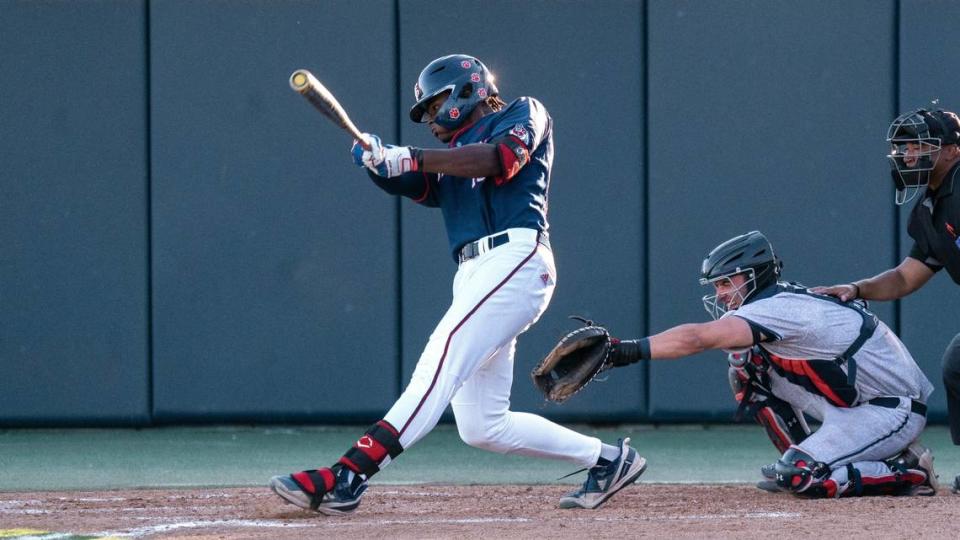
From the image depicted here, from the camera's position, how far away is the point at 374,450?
435 cm

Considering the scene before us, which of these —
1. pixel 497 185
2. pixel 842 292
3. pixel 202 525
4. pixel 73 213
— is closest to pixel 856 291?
pixel 842 292

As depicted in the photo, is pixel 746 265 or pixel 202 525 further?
pixel 746 265

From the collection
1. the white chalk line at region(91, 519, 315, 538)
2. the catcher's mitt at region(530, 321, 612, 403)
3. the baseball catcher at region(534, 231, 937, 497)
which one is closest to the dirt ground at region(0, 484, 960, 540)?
the white chalk line at region(91, 519, 315, 538)

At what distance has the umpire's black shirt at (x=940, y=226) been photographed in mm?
5145

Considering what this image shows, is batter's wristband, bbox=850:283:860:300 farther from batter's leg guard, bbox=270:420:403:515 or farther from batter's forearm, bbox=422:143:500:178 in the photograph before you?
batter's leg guard, bbox=270:420:403:515

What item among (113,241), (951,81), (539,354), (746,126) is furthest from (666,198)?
(113,241)

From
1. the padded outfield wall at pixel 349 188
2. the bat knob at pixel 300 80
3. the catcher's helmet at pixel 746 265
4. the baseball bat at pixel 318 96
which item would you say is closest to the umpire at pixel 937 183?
the catcher's helmet at pixel 746 265

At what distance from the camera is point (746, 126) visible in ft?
24.7

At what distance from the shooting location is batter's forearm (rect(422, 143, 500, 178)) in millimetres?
4383

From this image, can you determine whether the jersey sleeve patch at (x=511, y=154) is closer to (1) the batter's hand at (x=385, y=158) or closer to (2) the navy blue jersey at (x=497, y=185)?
(2) the navy blue jersey at (x=497, y=185)

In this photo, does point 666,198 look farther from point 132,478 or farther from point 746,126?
point 132,478

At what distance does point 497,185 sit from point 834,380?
1.45 m

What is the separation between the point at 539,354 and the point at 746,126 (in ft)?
5.41

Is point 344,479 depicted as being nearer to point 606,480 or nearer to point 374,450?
point 374,450
